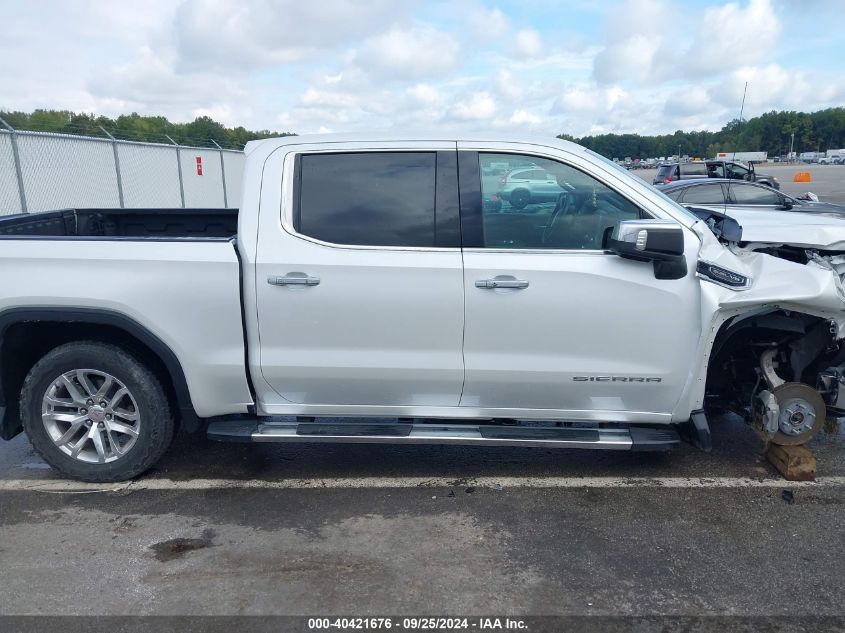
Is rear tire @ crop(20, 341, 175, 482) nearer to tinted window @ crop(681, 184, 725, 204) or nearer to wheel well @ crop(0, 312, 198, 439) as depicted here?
wheel well @ crop(0, 312, 198, 439)

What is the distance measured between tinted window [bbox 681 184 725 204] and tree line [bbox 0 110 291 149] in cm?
707

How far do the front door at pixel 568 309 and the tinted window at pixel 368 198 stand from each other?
240 millimetres

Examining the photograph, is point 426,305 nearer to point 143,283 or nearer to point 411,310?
point 411,310

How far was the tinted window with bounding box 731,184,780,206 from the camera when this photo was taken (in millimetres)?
13031

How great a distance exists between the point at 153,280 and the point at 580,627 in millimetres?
2737

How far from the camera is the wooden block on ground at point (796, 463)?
13.9 ft

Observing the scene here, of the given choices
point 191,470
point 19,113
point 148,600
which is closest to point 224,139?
point 19,113

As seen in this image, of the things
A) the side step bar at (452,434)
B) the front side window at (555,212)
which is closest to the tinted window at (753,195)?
the front side window at (555,212)

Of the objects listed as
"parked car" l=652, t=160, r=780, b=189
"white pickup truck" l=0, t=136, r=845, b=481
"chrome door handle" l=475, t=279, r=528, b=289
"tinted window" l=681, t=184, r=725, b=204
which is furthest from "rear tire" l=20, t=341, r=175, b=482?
"parked car" l=652, t=160, r=780, b=189

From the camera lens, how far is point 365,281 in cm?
383

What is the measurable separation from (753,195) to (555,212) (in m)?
10.8

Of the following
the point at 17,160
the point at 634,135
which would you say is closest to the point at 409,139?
the point at 17,160

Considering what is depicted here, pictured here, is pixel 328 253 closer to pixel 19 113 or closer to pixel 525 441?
pixel 525 441

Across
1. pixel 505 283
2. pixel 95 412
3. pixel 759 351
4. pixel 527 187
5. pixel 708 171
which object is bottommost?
pixel 95 412
